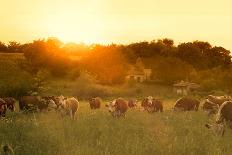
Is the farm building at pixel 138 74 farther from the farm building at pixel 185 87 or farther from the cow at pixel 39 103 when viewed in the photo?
the cow at pixel 39 103

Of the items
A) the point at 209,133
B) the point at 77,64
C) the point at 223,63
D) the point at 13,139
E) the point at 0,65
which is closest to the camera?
the point at 13,139

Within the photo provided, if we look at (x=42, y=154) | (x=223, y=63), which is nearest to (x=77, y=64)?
(x=223, y=63)

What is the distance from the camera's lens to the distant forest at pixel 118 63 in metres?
95.8

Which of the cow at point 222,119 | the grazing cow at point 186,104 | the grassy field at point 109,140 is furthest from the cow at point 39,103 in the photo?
the cow at point 222,119

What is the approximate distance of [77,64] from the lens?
10819 centimetres

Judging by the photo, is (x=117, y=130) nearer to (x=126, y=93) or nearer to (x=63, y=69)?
(x=126, y=93)

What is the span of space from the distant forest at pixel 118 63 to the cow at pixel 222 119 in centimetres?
6394

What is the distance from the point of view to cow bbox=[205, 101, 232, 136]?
21703mm

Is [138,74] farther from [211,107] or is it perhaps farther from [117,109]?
[117,109]

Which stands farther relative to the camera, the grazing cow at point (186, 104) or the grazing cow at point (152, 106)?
the grazing cow at point (186, 104)

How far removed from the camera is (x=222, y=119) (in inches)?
896

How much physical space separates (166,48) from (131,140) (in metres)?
118

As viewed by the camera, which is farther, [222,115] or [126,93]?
[126,93]

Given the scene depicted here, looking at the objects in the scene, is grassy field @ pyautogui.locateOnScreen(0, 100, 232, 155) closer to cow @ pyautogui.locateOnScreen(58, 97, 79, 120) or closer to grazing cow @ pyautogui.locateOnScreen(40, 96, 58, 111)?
cow @ pyautogui.locateOnScreen(58, 97, 79, 120)
